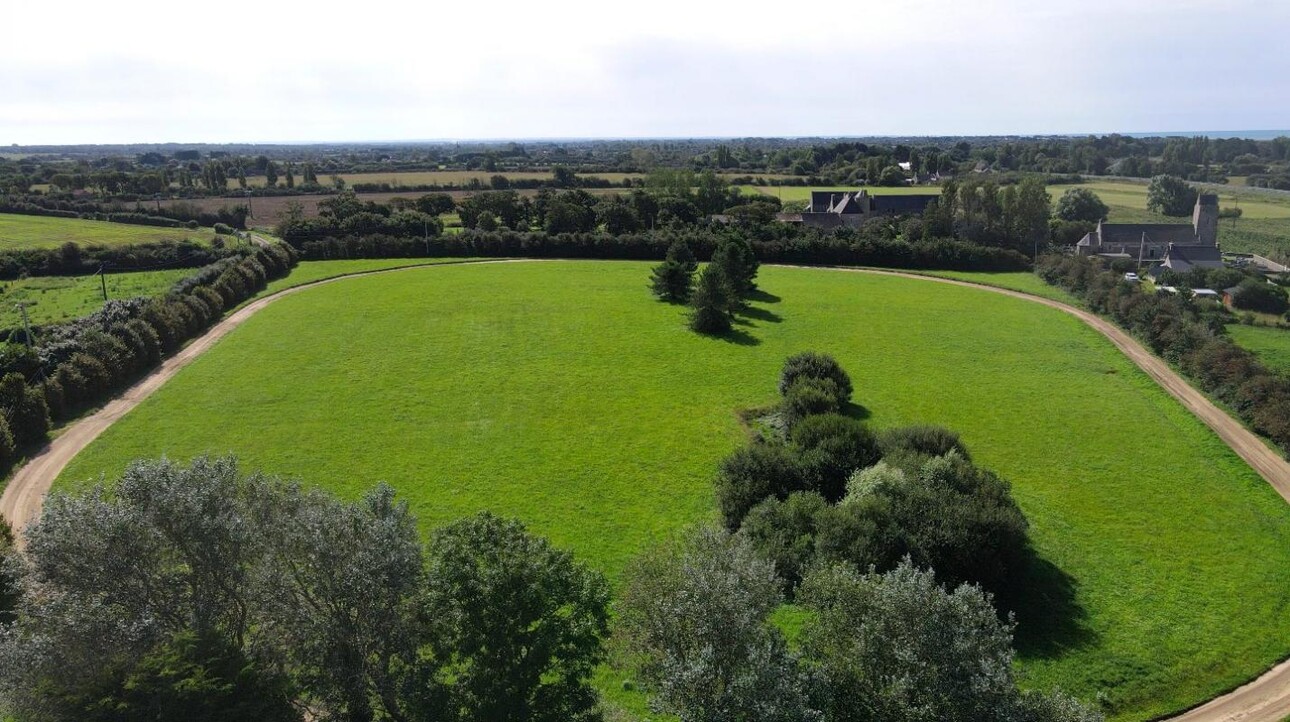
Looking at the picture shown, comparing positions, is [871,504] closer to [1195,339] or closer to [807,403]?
[807,403]

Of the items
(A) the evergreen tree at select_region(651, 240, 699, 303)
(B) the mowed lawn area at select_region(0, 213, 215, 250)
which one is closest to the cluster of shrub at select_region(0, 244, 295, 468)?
(B) the mowed lawn area at select_region(0, 213, 215, 250)

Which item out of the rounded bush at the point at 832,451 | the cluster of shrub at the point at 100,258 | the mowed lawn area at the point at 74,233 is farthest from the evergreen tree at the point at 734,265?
the mowed lawn area at the point at 74,233

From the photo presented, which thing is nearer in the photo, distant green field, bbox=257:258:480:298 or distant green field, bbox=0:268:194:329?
distant green field, bbox=0:268:194:329

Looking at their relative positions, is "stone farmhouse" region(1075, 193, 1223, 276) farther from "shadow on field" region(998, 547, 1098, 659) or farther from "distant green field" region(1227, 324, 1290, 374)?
"shadow on field" region(998, 547, 1098, 659)

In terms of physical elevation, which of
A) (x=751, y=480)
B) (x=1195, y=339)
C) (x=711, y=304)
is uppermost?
(x=711, y=304)

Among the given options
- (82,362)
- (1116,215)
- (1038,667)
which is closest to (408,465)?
(82,362)

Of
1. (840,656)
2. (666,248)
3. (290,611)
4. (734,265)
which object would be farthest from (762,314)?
(290,611)
